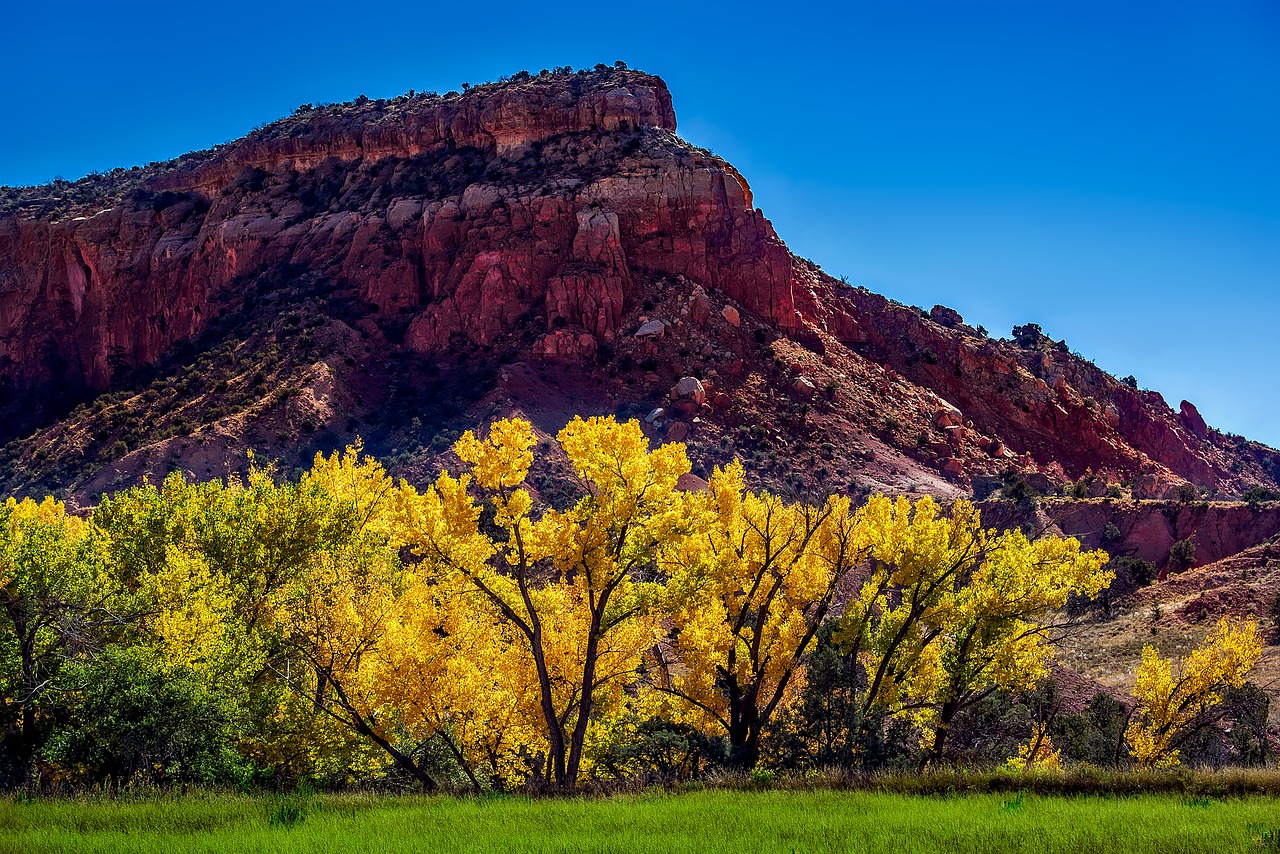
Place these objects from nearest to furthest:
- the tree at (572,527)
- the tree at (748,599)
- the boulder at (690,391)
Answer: the tree at (572,527) < the tree at (748,599) < the boulder at (690,391)

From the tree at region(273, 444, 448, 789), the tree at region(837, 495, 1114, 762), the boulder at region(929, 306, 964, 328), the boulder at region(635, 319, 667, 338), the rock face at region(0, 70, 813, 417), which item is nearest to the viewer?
the tree at region(273, 444, 448, 789)

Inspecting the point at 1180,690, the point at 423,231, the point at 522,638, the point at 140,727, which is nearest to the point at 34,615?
the point at 140,727

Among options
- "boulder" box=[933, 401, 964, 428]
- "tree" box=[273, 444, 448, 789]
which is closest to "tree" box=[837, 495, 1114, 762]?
"tree" box=[273, 444, 448, 789]

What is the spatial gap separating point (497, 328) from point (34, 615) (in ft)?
174

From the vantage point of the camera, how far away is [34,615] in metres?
17.6

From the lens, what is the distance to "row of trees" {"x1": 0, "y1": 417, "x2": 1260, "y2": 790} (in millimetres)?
17188

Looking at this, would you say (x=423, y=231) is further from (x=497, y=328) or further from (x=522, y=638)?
(x=522, y=638)

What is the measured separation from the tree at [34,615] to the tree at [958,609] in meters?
14.9

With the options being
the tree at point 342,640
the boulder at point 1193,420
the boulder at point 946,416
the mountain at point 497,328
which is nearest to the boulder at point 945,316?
the mountain at point 497,328

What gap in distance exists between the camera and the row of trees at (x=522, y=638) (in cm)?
1719

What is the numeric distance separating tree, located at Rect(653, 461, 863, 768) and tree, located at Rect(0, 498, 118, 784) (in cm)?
1078

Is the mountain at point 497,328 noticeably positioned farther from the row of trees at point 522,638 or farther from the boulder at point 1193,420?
the row of trees at point 522,638

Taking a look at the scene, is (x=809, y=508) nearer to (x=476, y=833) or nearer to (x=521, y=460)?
(x=521, y=460)

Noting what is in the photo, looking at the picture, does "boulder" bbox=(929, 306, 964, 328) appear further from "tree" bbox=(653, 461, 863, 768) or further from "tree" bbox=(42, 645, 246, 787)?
"tree" bbox=(42, 645, 246, 787)
